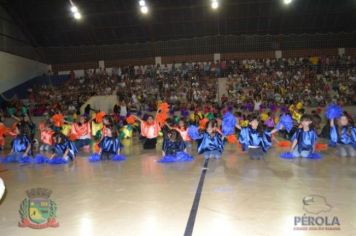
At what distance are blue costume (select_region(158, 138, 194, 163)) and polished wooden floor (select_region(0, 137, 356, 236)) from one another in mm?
340

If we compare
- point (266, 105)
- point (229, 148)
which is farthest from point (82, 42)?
point (229, 148)

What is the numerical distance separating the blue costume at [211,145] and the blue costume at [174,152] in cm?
40

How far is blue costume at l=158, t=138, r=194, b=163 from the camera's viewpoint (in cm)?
934

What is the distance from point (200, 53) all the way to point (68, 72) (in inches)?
370

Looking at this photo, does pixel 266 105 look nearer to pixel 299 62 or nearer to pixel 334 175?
pixel 299 62

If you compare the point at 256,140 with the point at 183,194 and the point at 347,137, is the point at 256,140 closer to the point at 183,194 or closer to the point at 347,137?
the point at 347,137

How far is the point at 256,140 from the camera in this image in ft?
31.0

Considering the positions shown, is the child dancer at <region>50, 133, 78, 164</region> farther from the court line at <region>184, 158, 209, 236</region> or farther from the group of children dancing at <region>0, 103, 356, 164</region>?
the court line at <region>184, 158, 209, 236</region>

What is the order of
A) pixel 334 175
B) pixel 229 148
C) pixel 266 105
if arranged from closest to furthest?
pixel 334 175, pixel 229 148, pixel 266 105

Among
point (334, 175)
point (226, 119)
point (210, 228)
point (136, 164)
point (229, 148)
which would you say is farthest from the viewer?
point (226, 119)

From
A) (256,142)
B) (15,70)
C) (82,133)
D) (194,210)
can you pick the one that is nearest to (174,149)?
(256,142)

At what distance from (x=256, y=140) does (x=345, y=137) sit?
218 centimetres

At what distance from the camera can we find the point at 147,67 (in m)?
25.4

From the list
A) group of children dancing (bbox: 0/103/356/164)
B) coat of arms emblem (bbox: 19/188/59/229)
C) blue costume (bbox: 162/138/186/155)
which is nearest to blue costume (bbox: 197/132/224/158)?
group of children dancing (bbox: 0/103/356/164)
